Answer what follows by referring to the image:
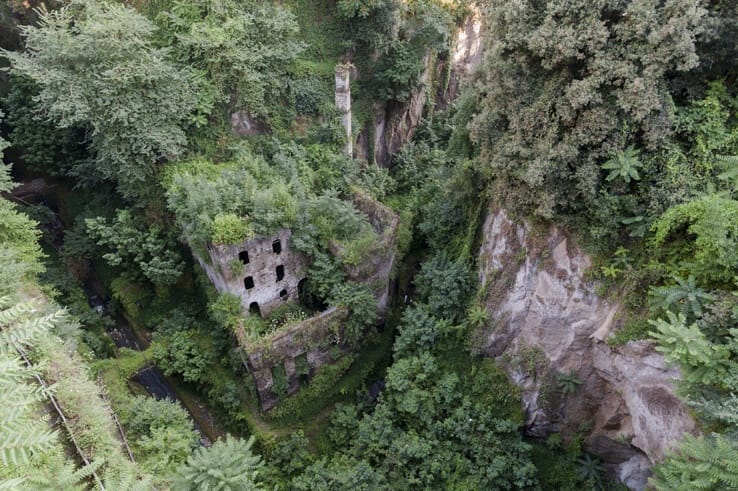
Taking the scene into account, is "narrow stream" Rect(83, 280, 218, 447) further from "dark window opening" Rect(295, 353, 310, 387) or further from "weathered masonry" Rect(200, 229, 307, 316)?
"weathered masonry" Rect(200, 229, 307, 316)

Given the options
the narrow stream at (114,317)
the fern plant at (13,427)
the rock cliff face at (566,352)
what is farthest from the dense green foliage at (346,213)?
the rock cliff face at (566,352)

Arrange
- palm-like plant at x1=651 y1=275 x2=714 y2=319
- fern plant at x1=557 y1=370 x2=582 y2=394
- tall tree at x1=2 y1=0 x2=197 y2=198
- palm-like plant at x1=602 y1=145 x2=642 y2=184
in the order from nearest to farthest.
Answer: palm-like plant at x1=651 y1=275 x2=714 y2=319 < palm-like plant at x1=602 y1=145 x2=642 y2=184 < fern plant at x1=557 y1=370 x2=582 y2=394 < tall tree at x1=2 y1=0 x2=197 y2=198

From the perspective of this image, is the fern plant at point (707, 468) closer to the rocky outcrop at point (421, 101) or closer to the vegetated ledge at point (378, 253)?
the vegetated ledge at point (378, 253)

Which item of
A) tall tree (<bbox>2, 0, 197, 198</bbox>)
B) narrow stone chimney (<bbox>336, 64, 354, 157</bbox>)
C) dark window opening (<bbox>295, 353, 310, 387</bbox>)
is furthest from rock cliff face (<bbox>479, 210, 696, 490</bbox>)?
tall tree (<bbox>2, 0, 197, 198</bbox>)

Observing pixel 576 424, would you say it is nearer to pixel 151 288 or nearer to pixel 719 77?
pixel 719 77

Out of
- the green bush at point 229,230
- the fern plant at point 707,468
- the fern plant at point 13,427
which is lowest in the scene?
the fern plant at point 707,468

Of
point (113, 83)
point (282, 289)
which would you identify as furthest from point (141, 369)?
point (113, 83)

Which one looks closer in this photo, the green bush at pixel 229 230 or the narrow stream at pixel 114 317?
the green bush at pixel 229 230

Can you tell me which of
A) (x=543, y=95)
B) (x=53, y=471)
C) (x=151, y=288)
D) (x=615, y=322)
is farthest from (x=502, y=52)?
(x=151, y=288)
